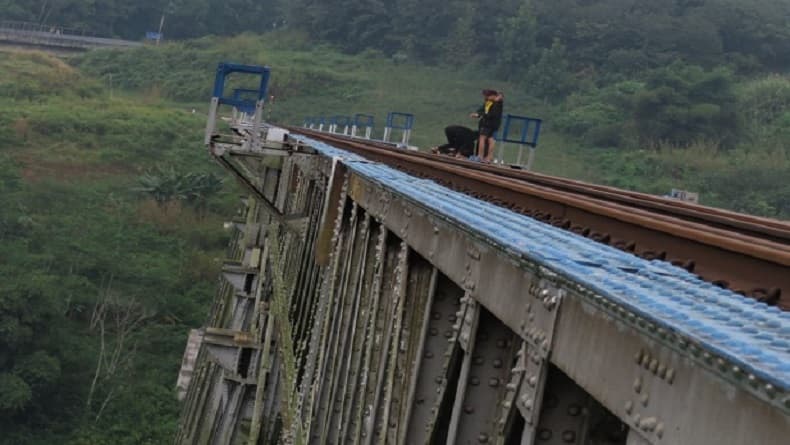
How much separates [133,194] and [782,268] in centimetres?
4822

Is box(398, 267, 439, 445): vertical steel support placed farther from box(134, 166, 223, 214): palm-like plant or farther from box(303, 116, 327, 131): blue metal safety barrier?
box(134, 166, 223, 214): palm-like plant

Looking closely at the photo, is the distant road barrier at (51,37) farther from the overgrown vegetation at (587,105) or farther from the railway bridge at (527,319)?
the railway bridge at (527,319)

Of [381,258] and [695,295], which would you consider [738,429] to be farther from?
[381,258]

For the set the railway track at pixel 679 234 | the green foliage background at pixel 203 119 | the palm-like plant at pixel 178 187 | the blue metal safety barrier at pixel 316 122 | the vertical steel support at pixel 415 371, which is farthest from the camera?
the palm-like plant at pixel 178 187

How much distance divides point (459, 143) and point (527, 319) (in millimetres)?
12399

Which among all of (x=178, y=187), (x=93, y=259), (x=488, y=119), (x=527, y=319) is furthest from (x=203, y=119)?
(x=527, y=319)

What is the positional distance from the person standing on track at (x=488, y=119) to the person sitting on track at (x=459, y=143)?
65cm

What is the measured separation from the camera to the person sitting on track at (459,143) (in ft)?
49.2

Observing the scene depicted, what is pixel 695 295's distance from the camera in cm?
236

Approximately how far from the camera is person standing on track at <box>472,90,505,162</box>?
45.6ft

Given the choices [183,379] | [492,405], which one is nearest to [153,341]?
[183,379]

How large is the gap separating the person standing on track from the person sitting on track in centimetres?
65

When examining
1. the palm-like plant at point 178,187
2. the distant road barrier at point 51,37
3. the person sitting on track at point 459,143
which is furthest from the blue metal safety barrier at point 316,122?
the distant road barrier at point 51,37

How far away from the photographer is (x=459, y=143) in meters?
15.1
